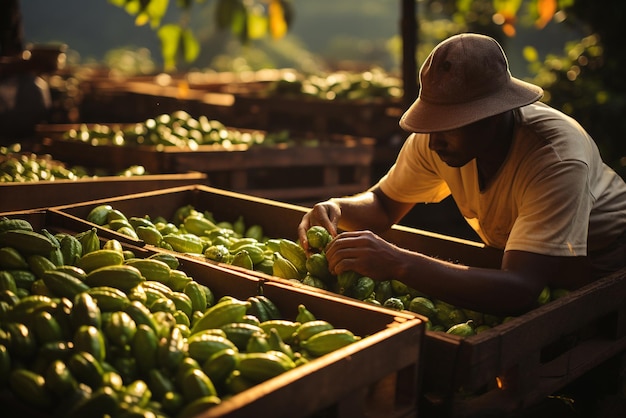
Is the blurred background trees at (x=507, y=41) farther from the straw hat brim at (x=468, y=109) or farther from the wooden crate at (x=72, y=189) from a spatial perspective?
the straw hat brim at (x=468, y=109)

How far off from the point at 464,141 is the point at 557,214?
485 mm

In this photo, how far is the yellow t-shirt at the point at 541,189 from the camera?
9.92ft

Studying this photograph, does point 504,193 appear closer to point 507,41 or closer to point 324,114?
point 324,114

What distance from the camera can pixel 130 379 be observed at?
2211 mm

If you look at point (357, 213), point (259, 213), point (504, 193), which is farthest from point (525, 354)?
point (259, 213)

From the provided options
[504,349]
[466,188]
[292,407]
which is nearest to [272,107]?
[466,188]

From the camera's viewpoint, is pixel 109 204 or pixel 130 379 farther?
pixel 109 204

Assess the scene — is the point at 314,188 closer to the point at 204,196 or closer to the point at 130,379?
the point at 204,196

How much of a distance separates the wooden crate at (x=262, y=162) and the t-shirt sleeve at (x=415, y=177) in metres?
1.93

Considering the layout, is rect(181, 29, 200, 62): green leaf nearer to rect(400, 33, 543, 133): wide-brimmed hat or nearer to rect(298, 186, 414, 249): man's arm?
rect(298, 186, 414, 249): man's arm

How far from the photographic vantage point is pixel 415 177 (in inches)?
158

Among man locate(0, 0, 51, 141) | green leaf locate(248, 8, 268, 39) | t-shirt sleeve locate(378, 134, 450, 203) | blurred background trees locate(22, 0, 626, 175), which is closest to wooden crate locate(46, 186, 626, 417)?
t-shirt sleeve locate(378, 134, 450, 203)

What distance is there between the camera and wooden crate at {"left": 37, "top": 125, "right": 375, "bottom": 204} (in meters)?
5.71

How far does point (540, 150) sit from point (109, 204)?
7.69 ft
